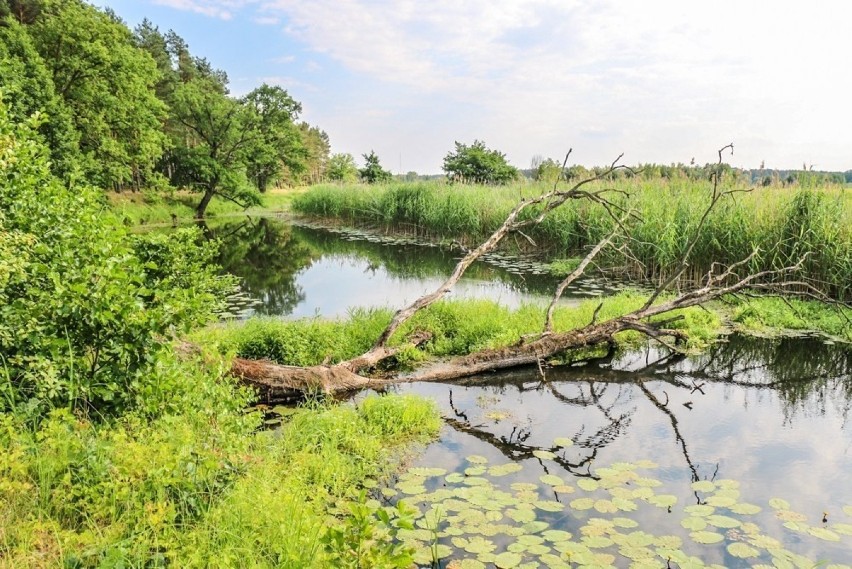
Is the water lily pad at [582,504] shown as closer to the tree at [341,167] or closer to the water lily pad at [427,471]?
the water lily pad at [427,471]

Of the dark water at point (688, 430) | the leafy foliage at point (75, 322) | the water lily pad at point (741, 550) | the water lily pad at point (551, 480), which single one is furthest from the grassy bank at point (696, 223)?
the leafy foliage at point (75, 322)

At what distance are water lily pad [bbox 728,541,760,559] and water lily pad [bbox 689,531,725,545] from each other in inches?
3.2

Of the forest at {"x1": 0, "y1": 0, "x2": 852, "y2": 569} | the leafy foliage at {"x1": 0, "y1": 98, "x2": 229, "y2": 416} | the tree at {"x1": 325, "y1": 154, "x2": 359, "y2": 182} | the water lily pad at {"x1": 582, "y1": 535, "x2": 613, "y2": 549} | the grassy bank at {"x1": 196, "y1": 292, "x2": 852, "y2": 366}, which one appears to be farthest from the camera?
the tree at {"x1": 325, "y1": 154, "x2": 359, "y2": 182}

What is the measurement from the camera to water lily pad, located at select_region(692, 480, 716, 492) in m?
4.51

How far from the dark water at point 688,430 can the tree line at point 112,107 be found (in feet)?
38.1

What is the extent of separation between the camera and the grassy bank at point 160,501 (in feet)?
8.67

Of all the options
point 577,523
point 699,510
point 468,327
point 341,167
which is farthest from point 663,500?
point 341,167

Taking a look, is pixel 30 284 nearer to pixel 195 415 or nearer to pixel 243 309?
pixel 195 415

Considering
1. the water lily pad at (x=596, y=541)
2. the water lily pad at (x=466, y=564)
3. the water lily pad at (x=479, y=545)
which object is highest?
the water lily pad at (x=596, y=541)

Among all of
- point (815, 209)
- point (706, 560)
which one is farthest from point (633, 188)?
point (706, 560)

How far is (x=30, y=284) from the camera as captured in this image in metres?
3.61

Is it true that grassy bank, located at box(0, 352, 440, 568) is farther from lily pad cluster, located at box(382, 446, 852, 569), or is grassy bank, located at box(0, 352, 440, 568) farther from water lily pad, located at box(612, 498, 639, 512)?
water lily pad, located at box(612, 498, 639, 512)

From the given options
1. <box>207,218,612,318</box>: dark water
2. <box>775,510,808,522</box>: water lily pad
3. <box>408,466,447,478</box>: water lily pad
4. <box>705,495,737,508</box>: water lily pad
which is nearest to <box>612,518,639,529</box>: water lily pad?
<box>705,495,737,508</box>: water lily pad

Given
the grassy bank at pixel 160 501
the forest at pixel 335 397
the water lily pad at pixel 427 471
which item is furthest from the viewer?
the water lily pad at pixel 427 471
